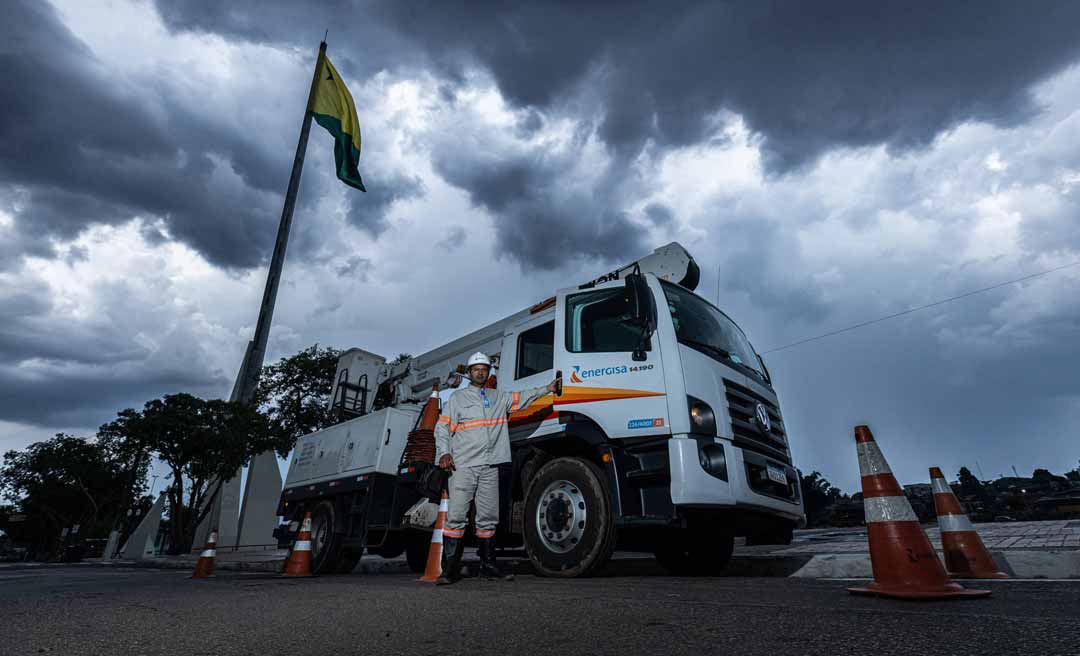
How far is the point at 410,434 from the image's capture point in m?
6.97

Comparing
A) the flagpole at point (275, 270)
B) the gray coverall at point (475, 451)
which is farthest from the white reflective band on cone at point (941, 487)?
the flagpole at point (275, 270)

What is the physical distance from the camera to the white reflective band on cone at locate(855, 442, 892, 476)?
10.1ft

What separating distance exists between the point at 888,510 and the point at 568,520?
2471 millimetres

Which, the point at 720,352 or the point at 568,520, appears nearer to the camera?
the point at 568,520

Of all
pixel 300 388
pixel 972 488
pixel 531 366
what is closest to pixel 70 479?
pixel 300 388

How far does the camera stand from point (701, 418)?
174 inches

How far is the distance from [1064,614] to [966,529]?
208 centimetres

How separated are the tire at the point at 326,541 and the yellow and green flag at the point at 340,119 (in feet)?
53.3

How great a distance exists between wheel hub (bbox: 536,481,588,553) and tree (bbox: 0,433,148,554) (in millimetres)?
35528

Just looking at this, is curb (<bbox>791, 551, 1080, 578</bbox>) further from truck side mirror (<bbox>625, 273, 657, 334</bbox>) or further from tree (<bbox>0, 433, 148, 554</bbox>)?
tree (<bbox>0, 433, 148, 554</bbox>)

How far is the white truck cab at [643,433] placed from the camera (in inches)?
172

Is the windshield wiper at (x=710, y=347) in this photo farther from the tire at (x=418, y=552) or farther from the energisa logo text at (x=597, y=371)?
the tire at (x=418, y=552)

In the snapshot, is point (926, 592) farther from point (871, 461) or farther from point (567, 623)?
point (567, 623)

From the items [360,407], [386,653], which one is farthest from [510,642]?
[360,407]
